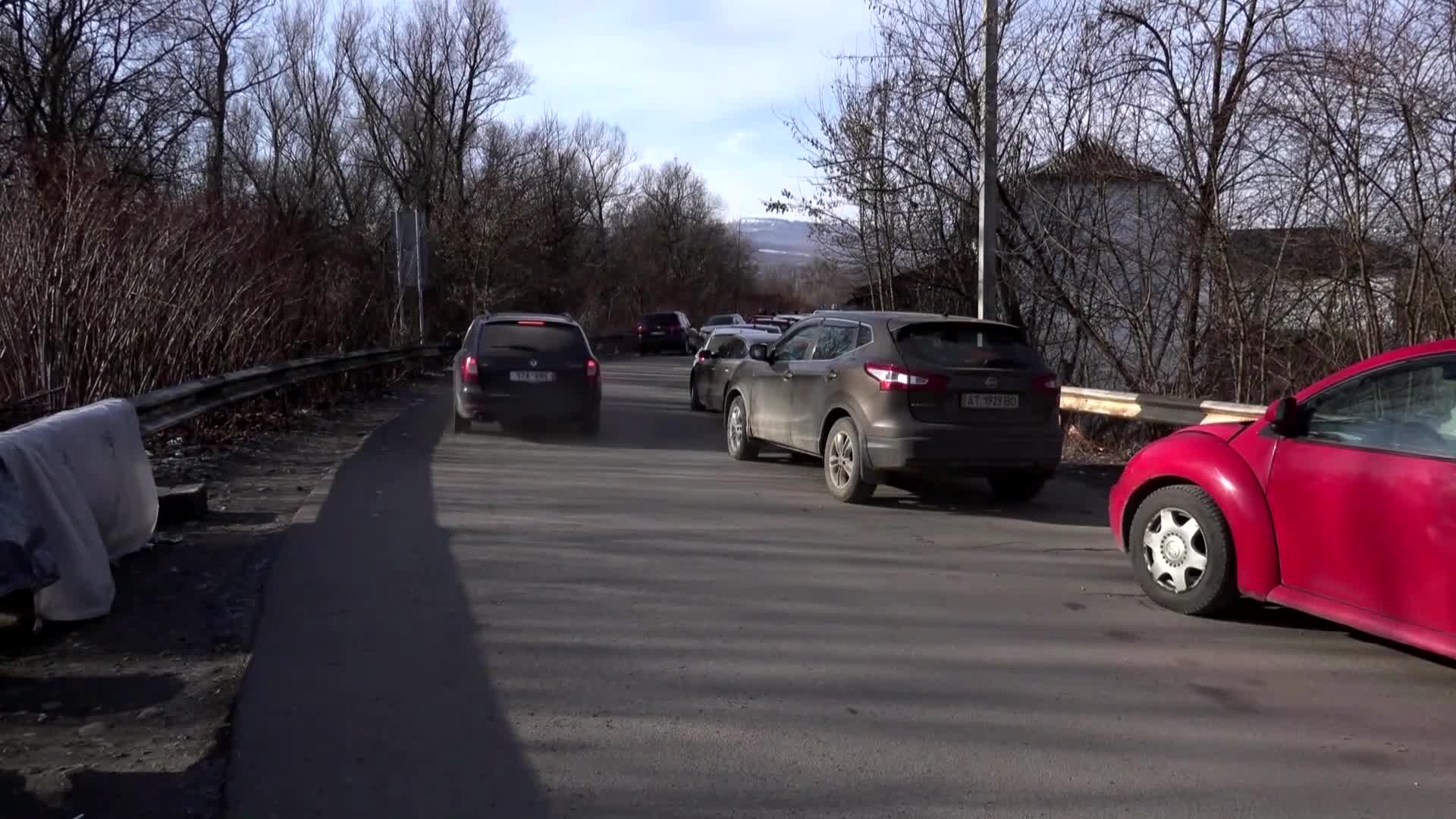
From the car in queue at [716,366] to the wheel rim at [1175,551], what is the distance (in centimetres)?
1039

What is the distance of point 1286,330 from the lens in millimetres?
13328

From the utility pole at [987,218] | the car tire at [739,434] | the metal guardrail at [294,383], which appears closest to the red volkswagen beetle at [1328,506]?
the metal guardrail at [294,383]

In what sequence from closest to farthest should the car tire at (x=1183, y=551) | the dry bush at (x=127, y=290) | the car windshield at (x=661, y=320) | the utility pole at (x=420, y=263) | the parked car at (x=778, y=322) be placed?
the car tire at (x=1183, y=551) → the dry bush at (x=127, y=290) → the utility pole at (x=420, y=263) → the parked car at (x=778, y=322) → the car windshield at (x=661, y=320)

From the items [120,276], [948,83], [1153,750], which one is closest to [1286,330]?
[948,83]

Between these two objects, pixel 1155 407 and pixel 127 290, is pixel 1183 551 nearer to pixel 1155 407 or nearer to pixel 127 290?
pixel 1155 407

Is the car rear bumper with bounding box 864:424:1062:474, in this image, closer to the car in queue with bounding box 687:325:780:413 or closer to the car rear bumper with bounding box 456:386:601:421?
the car rear bumper with bounding box 456:386:601:421

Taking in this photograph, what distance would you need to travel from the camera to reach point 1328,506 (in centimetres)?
538

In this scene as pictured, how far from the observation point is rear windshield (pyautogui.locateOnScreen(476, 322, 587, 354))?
46.2 feet

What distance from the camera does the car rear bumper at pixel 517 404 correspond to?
1388 cm

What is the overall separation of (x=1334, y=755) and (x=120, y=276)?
11.0m

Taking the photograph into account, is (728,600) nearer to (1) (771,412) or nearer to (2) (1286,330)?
(1) (771,412)

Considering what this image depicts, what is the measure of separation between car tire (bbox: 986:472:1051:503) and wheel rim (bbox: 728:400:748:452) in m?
2.84

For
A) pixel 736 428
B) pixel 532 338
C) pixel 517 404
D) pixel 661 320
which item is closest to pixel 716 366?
pixel 532 338

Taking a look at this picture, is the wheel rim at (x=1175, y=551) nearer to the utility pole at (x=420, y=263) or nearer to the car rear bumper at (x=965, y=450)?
the car rear bumper at (x=965, y=450)
